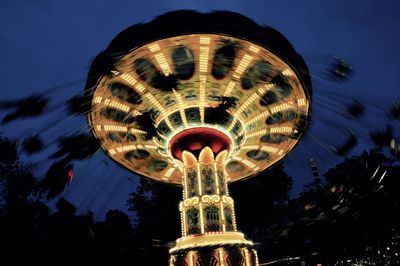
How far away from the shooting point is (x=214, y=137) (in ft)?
47.2

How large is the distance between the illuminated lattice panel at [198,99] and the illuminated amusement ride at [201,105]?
0.04 meters

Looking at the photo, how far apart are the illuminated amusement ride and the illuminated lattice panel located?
0.13ft

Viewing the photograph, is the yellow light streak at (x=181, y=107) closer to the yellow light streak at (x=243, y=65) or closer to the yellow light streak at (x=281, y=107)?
the yellow light streak at (x=243, y=65)

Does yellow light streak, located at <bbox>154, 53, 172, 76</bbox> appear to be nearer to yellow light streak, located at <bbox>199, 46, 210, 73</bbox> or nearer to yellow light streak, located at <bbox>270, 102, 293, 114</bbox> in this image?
yellow light streak, located at <bbox>199, 46, 210, 73</bbox>

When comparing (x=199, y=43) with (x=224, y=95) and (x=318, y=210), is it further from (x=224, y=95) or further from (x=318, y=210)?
(x=318, y=210)

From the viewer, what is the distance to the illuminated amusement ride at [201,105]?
9.83 meters

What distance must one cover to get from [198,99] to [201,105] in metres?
0.41

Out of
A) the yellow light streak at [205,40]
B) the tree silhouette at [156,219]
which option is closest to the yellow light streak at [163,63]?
the yellow light streak at [205,40]

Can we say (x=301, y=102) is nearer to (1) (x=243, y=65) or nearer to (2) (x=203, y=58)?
(1) (x=243, y=65)

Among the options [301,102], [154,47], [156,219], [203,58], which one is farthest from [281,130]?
[156,219]

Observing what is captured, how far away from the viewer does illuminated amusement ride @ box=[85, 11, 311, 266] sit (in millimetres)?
9828

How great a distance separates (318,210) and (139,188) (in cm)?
1814

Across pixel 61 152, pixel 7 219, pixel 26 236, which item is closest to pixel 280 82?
pixel 61 152

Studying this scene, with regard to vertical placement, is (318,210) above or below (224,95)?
below
